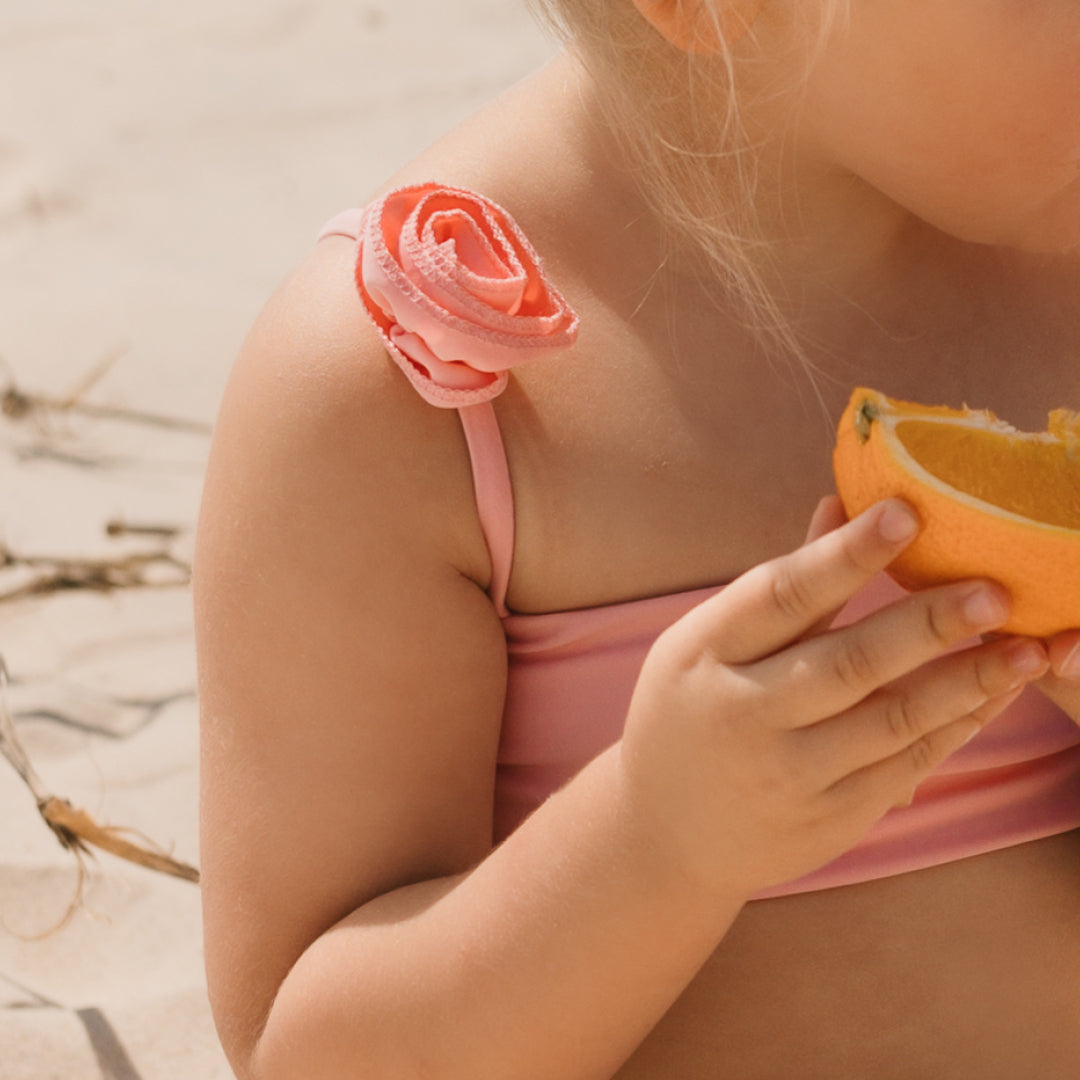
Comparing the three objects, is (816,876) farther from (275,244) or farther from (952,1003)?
(275,244)

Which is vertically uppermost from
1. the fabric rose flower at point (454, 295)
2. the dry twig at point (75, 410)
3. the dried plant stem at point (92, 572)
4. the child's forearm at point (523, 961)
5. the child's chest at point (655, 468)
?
the fabric rose flower at point (454, 295)

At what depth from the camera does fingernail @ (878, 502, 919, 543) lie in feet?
3.29

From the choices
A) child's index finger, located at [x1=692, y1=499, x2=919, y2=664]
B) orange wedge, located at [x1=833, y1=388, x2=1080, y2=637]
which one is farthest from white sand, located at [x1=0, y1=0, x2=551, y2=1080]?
orange wedge, located at [x1=833, y1=388, x2=1080, y2=637]

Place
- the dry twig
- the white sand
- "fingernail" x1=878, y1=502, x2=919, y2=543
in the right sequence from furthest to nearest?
the dry twig, the white sand, "fingernail" x1=878, y1=502, x2=919, y2=543

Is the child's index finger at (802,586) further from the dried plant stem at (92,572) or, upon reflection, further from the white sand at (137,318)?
the dried plant stem at (92,572)

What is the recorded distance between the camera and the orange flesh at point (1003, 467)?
1.08 meters

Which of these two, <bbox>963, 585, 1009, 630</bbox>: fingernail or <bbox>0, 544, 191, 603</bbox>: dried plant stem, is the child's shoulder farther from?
<bbox>0, 544, 191, 603</bbox>: dried plant stem

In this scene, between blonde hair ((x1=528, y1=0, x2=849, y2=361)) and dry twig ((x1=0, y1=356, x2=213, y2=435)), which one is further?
dry twig ((x1=0, y1=356, x2=213, y2=435))

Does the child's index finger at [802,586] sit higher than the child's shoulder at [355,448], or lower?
higher

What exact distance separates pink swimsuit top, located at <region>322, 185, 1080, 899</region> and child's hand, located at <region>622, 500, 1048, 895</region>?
0.24 m

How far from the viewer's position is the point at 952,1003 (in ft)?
4.47

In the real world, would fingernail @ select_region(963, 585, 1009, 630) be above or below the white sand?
above

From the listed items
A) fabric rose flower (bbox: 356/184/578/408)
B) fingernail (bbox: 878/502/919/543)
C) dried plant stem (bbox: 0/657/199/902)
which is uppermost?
fingernail (bbox: 878/502/919/543)

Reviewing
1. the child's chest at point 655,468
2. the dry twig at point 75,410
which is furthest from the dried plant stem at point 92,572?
the child's chest at point 655,468
